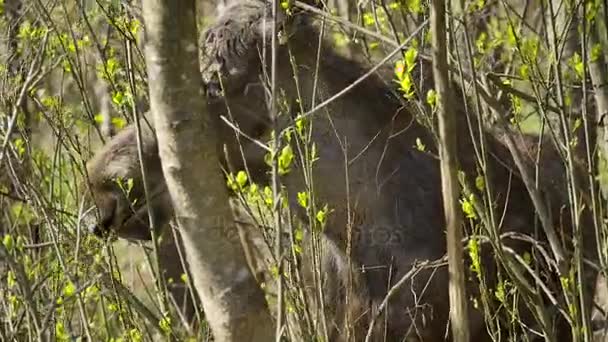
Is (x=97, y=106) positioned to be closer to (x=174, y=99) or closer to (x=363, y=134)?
(x=363, y=134)

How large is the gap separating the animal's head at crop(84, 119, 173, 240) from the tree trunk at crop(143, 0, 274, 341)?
1.67 meters

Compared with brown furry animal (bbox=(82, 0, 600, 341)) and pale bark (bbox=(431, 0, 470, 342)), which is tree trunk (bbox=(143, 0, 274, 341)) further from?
brown furry animal (bbox=(82, 0, 600, 341))

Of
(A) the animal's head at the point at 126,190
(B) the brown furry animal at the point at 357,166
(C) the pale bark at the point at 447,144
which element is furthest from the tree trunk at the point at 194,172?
(B) the brown furry animal at the point at 357,166

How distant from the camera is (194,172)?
364cm

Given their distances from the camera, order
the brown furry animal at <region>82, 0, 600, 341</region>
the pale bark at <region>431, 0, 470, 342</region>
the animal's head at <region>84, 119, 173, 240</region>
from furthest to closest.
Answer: the brown furry animal at <region>82, 0, 600, 341</region> < the animal's head at <region>84, 119, 173, 240</region> < the pale bark at <region>431, 0, 470, 342</region>

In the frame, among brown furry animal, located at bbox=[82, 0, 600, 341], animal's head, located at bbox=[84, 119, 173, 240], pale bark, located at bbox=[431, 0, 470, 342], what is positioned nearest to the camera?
pale bark, located at bbox=[431, 0, 470, 342]

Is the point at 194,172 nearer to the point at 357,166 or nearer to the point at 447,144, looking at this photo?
→ the point at 447,144

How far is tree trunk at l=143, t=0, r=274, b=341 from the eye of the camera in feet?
11.8

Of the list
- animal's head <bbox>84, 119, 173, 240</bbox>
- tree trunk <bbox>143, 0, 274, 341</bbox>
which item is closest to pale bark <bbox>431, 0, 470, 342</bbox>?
tree trunk <bbox>143, 0, 274, 341</bbox>

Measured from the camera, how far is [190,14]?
363 centimetres

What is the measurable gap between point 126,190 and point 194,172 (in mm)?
1762

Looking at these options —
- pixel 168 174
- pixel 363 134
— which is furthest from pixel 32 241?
pixel 168 174

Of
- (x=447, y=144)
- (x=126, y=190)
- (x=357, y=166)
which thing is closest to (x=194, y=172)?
(x=447, y=144)

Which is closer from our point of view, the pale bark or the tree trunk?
the pale bark
